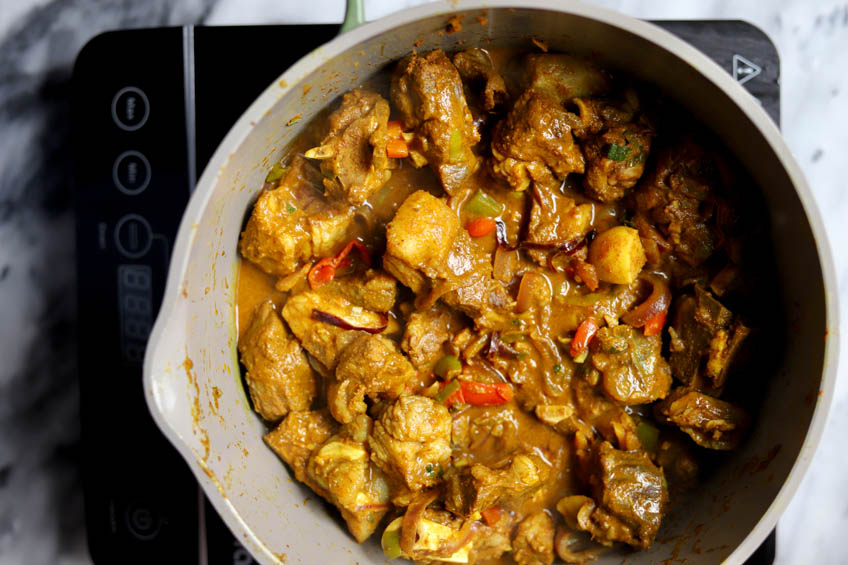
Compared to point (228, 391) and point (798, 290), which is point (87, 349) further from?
point (798, 290)

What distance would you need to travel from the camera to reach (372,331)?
2.36 metres

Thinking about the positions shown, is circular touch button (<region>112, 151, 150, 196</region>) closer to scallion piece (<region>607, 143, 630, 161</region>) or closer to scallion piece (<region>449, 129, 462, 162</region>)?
scallion piece (<region>449, 129, 462, 162</region>)

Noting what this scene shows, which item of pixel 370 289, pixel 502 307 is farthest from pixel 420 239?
pixel 502 307

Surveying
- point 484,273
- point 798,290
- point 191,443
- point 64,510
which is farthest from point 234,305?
point 798,290

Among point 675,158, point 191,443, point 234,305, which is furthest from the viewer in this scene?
point 234,305

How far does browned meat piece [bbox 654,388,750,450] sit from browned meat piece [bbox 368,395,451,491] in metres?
0.75

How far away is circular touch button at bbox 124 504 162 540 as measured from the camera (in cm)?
247

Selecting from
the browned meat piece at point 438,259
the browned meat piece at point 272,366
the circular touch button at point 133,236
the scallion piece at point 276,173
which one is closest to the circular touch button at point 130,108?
the circular touch button at point 133,236

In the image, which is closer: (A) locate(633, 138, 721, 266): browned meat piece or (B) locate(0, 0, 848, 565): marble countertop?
(A) locate(633, 138, 721, 266): browned meat piece

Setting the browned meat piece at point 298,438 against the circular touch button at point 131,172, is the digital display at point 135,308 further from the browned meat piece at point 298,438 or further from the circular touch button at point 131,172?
the browned meat piece at point 298,438

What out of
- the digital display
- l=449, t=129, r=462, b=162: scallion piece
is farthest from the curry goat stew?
the digital display

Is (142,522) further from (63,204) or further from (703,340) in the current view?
(703,340)

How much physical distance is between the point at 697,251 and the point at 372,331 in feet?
3.66

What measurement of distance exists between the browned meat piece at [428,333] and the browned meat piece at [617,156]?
659 mm
